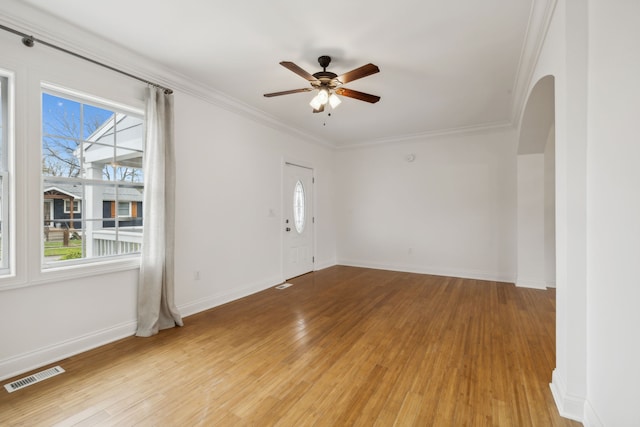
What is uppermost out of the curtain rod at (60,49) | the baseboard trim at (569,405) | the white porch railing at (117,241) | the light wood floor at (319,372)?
the curtain rod at (60,49)

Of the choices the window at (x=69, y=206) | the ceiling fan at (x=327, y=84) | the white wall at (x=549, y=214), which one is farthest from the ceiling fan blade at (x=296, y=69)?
the white wall at (x=549, y=214)

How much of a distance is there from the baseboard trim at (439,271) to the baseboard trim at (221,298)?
2.35 m

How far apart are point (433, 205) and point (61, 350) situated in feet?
19.1

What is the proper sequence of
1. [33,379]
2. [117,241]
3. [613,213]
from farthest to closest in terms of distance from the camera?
[117,241]
[33,379]
[613,213]

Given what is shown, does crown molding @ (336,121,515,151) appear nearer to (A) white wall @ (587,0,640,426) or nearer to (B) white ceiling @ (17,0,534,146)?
(B) white ceiling @ (17,0,534,146)

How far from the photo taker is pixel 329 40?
2740 mm

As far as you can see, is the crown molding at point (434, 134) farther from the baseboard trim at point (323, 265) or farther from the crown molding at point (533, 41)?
the baseboard trim at point (323, 265)

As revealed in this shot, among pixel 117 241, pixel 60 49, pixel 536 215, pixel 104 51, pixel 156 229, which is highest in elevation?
pixel 104 51

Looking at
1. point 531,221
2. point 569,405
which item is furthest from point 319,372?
point 531,221

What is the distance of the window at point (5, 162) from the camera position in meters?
2.33

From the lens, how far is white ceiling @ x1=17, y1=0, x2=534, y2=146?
2.32 meters

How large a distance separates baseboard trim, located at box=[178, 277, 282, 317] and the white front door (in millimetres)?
599

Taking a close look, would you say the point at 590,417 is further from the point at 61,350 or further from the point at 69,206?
the point at 69,206

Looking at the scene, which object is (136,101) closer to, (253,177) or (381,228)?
(253,177)
